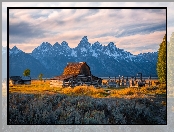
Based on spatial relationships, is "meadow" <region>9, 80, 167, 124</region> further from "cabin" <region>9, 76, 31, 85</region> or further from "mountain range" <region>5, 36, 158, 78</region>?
"mountain range" <region>5, 36, 158, 78</region>

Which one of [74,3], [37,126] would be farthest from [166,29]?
[37,126]

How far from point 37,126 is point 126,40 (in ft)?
10.8

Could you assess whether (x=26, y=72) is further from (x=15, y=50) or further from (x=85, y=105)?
(x=85, y=105)

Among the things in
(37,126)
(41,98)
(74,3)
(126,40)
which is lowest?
(37,126)

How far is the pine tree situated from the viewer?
9.96 meters

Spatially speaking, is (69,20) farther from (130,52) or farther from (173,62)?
(173,62)

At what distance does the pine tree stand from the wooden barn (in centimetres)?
158

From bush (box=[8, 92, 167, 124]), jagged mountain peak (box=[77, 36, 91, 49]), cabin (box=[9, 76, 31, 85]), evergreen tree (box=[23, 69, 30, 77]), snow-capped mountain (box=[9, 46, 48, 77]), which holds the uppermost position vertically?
jagged mountain peak (box=[77, 36, 91, 49])

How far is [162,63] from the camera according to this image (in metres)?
9.98

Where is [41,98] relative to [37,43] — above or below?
below

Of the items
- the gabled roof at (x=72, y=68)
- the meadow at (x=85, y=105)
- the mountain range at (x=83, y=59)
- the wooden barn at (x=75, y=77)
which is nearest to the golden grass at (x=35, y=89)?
the meadow at (x=85, y=105)

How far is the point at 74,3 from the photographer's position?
9.84 metres

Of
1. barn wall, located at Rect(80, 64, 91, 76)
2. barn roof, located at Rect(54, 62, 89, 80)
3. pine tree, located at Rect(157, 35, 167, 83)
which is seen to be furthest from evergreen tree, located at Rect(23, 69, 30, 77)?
pine tree, located at Rect(157, 35, 167, 83)

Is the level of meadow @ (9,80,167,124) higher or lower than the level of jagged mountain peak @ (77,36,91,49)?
lower
